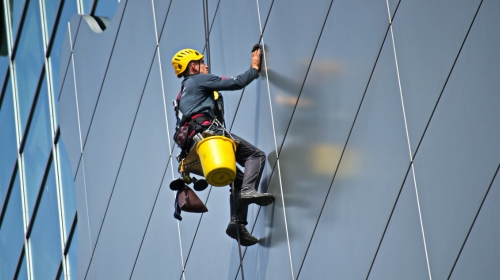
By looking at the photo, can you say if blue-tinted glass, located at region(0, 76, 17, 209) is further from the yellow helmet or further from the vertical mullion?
the yellow helmet

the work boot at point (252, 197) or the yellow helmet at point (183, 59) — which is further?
the yellow helmet at point (183, 59)

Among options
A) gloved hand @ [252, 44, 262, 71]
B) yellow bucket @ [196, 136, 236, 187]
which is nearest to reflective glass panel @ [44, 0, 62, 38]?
gloved hand @ [252, 44, 262, 71]

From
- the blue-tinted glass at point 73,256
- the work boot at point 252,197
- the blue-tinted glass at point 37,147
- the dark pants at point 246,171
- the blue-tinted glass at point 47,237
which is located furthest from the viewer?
the blue-tinted glass at point 37,147

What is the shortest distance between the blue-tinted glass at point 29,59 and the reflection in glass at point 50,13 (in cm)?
42

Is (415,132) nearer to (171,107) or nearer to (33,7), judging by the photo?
(171,107)

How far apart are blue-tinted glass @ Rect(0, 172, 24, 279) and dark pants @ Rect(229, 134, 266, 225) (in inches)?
365

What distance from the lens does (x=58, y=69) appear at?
17812mm

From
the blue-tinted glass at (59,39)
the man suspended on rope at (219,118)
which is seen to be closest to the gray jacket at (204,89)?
the man suspended on rope at (219,118)

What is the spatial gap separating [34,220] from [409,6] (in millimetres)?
11130

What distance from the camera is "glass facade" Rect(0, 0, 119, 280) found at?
687 inches

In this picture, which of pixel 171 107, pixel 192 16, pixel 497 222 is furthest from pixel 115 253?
pixel 497 222

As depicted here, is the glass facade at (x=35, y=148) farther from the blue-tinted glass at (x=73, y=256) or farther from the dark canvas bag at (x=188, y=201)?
the dark canvas bag at (x=188, y=201)

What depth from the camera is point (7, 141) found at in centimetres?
2050

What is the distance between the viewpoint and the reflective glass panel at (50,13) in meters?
18.5
